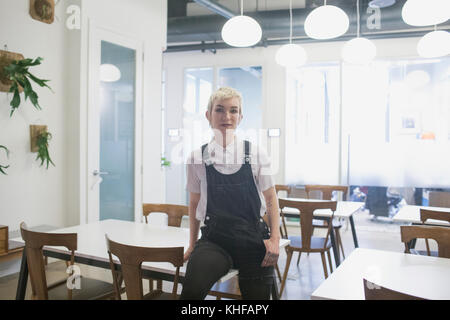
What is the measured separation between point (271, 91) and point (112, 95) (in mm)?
3255

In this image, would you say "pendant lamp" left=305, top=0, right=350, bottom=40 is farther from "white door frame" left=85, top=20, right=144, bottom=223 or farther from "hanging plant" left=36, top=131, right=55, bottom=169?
"hanging plant" left=36, top=131, right=55, bottom=169

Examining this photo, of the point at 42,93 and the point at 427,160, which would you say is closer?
the point at 42,93

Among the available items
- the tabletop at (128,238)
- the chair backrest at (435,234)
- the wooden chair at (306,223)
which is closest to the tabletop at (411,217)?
the wooden chair at (306,223)

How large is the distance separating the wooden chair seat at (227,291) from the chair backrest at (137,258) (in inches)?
25.6

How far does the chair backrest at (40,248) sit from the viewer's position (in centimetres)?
206

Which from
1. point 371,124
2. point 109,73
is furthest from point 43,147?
point 371,124

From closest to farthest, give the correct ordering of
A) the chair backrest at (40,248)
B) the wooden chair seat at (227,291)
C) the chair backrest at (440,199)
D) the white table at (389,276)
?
1. the white table at (389,276)
2. the chair backrest at (40,248)
3. the wooden chair seat at (227,291)
4. the chair backrest at (440,199)

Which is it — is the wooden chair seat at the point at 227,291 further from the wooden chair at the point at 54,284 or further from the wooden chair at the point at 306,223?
the wooden chair at the point at 306,223

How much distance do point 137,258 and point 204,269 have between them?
12.4 inches

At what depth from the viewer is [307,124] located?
6887 millimetres

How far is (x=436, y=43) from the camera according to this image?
Result: 3498mm
